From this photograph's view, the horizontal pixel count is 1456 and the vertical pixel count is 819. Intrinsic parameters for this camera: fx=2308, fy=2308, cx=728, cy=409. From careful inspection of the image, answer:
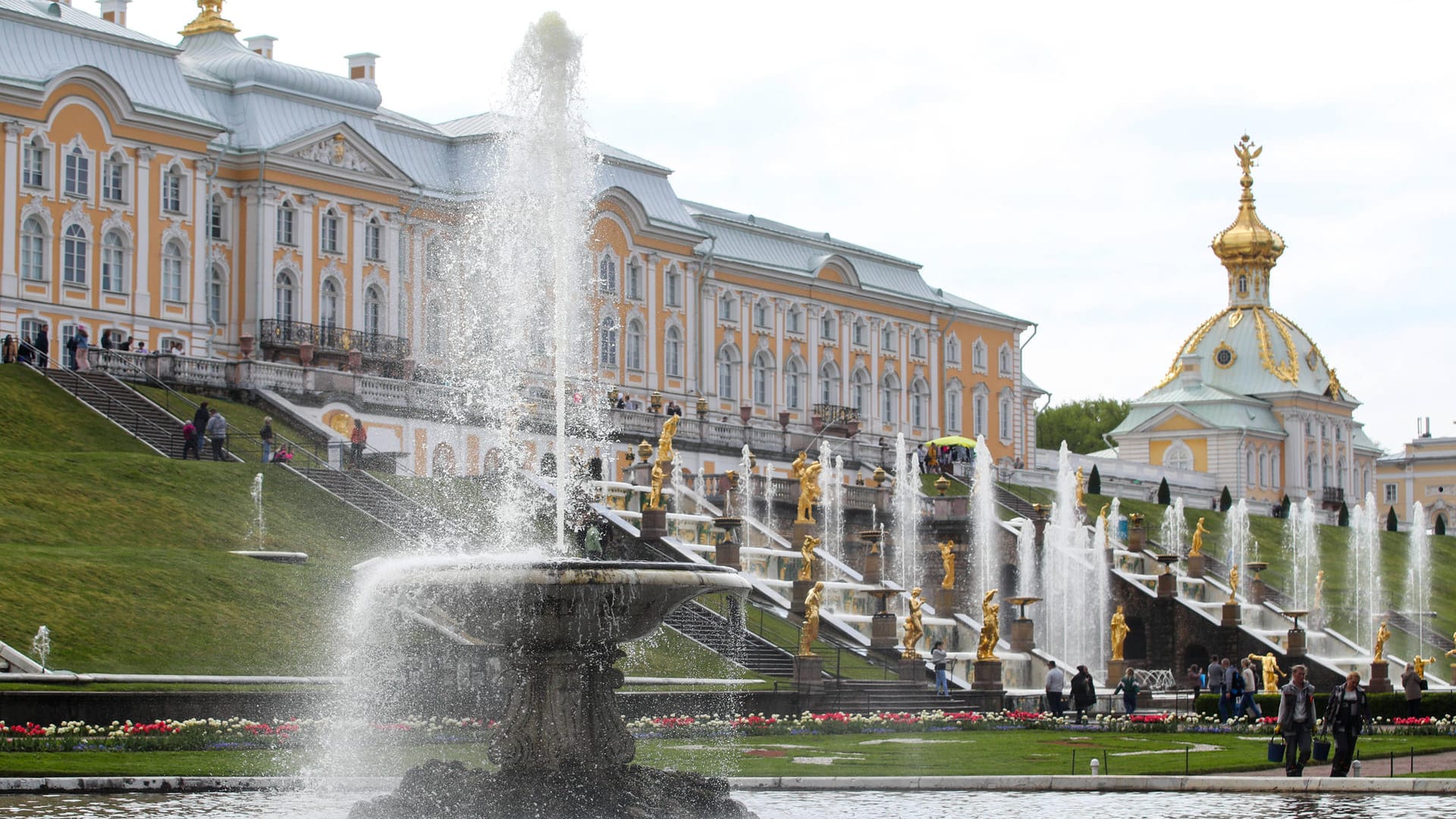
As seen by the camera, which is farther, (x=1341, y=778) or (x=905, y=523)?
(x=905, y=523)

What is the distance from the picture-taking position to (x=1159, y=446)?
99188 millimetres

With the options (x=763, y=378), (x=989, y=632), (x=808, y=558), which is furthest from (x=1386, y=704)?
(x=763, y=378)

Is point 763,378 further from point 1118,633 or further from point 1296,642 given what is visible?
point 1118,633

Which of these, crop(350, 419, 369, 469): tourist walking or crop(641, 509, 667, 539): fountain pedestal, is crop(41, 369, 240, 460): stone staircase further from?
crop(641, 509, 667, 539): fountain pedestal

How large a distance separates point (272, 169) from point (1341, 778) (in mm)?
42658

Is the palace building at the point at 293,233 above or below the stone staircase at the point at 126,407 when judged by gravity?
above

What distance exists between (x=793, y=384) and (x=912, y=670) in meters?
42.9

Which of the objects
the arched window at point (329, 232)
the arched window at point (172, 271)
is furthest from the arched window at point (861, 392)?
the arched window at point (172, 271)

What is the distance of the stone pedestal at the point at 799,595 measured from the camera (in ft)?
135

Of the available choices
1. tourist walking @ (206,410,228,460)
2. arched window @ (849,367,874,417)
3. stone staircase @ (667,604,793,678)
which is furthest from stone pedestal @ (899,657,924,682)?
arched window @ (849,367,874,417)

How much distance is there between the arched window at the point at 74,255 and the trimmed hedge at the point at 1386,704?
103ft

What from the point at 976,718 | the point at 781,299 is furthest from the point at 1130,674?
the point at 781,299

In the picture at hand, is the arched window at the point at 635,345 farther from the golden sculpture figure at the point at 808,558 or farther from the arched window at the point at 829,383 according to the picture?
the golden sculpture figure at the point at 808,558

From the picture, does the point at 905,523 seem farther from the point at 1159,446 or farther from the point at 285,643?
the point at 1159,446
